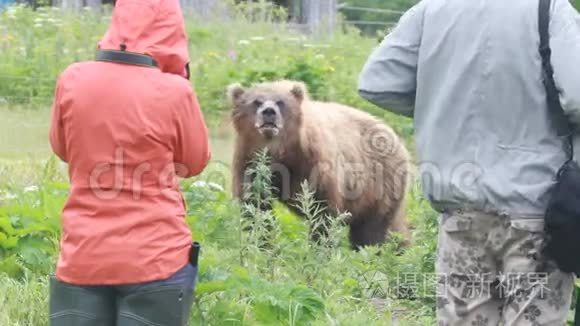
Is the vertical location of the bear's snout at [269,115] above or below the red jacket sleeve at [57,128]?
below

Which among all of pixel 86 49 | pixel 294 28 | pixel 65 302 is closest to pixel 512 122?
pixel 65 302

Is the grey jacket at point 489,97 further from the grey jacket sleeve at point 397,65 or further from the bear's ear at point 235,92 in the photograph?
the bear's ear at point 235,92

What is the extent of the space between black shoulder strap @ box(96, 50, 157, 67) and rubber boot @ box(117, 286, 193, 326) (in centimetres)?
89

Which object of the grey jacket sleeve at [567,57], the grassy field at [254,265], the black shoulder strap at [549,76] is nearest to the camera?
the grey jacket sleeve at [567,57]

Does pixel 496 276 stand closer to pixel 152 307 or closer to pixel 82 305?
pixel 152 307

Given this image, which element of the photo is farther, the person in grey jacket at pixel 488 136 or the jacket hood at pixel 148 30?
the jacket hood at pixel 148 30

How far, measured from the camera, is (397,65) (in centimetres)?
492

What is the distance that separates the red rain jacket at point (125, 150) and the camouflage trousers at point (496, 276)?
109cm

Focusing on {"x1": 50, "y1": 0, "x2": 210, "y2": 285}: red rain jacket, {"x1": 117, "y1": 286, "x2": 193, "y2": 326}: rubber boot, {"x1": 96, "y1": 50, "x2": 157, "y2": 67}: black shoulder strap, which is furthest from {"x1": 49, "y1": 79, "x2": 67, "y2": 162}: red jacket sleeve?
{"x1": 117, "y1": 286, "x2": 193, "y2": 326}: rubber boot

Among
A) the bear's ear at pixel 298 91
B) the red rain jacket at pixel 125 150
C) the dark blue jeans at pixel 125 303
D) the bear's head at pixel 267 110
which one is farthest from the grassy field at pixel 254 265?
the red rain jacket at pixel 125 150

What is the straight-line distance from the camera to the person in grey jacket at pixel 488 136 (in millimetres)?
4594

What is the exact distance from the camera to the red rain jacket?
4.74m

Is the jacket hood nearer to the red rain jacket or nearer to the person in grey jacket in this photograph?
the red rain jacket

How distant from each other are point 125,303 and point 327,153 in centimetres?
503
